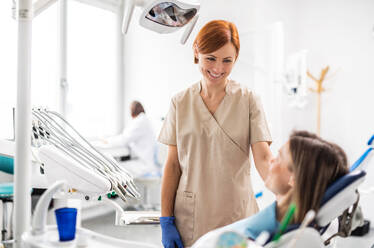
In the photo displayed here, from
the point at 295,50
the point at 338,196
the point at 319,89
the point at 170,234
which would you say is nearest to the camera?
the point at 338,196

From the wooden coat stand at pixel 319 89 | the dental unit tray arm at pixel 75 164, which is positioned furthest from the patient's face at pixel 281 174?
the wooden coat stand at pixel 319 89

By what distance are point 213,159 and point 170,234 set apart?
0.93ft

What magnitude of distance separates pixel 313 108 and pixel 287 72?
0.77 m

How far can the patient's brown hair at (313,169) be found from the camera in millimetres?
816

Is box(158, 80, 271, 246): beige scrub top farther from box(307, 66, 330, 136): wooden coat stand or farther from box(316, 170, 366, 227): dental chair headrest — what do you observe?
box(307, 66, 330, 136): wooden coat stand

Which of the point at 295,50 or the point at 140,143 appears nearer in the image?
the point at 140,143

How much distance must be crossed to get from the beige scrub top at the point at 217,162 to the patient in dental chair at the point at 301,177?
0.29 meters

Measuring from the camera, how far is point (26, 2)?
854mm

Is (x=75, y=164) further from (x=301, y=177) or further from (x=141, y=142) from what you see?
(x=141, y=142)

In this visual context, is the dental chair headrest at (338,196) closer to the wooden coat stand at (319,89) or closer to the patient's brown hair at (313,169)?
the patient's brown hair at (313,169)

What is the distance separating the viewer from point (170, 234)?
3.90 feet

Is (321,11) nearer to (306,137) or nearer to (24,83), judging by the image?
(306,137)

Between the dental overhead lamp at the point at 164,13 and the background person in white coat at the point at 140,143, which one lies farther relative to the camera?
the background person in white coat at the point at 140,143

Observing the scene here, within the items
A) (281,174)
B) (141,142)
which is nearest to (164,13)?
(281,174)
